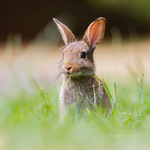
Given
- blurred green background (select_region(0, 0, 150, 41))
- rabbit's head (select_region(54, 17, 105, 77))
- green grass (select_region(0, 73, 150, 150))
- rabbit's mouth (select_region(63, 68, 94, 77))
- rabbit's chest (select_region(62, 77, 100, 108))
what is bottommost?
green grass (select_region(0, 73, 150, 150))

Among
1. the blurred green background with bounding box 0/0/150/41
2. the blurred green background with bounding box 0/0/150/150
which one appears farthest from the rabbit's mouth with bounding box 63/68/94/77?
the blurred green background with bounding box 0/0/150/41

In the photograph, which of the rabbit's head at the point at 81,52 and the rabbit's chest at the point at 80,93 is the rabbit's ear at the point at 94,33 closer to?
the rabbit's head at the point at 81,52

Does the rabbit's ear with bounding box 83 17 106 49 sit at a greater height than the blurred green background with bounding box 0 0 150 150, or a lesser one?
greater

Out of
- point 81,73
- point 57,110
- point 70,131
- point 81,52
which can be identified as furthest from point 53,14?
point 70,131

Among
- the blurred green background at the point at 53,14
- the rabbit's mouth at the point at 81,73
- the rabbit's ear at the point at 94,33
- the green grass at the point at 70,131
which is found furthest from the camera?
the blurred green background at the point at 53,14

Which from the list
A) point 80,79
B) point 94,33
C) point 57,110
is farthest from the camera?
point 94,33

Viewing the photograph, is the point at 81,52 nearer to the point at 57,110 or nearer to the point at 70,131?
the point at 57,110

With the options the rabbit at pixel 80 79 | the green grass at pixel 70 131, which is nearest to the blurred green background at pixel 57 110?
the green grass at pixel 70 131

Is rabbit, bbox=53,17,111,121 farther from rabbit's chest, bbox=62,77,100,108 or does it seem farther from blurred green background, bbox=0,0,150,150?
blurred green background, bbox=0,0,150,150

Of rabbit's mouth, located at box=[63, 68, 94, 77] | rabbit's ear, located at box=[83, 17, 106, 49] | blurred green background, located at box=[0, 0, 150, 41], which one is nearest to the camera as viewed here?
rabbit's mouth, located at box=[63, 68, 94, 77]
